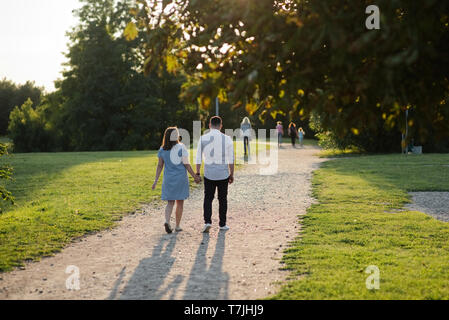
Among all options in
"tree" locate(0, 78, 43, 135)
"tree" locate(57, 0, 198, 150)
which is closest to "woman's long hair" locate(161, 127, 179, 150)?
"tree" locate(57, 0, 198, 150)

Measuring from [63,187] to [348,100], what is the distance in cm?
1279

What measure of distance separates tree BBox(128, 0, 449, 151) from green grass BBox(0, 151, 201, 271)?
13.0 feet

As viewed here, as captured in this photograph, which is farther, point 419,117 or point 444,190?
point 444,190

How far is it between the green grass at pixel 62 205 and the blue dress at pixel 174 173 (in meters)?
1.72

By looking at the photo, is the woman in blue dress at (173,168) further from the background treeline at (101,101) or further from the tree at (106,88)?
the tree at (106,88)

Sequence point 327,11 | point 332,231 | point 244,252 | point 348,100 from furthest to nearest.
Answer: point 332,231 → point 244,252 → point 348,100 → point 327,11

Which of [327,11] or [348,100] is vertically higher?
[327,11]

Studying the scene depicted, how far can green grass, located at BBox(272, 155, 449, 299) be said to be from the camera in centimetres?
515

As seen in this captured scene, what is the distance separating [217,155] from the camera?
826 centimetres

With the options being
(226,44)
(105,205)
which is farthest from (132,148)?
(226,44)

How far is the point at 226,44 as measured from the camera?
14.6 feet

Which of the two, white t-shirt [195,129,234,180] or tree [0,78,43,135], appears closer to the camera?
white t-shirt [195,129,234,180]

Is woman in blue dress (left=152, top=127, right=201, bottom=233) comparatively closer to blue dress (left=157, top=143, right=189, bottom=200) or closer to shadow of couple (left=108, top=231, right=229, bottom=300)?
blue dress (left=157, top=143, right=189, bottom=200)
